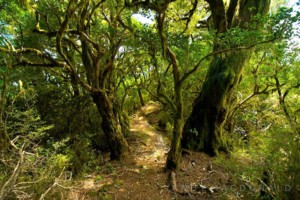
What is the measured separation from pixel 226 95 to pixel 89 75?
4274 mm

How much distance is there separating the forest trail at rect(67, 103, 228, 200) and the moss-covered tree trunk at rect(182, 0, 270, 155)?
0.57m

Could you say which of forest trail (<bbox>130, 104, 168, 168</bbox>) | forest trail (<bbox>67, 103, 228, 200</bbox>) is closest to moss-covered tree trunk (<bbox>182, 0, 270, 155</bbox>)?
forest trail (<bbox>67, 103, 228, 200</bbox>)

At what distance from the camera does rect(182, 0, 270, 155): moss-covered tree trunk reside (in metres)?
5.91

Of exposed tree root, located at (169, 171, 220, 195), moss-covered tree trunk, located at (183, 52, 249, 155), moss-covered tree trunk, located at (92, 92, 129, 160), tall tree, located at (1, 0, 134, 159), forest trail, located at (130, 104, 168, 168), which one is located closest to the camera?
exposed tree root, located at (169, 171, 220, 195)

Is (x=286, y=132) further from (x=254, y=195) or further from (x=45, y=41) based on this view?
(x=45, y=41)

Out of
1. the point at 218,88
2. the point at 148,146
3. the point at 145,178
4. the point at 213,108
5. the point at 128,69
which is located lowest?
the point at 145,178

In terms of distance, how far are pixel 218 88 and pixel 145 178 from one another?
3.42 meters

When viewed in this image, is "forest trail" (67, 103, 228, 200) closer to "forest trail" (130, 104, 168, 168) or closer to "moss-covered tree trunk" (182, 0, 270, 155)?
"forest trail" (130, 104, 168, 168)

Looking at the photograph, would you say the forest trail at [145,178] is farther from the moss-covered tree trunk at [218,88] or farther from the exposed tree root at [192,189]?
the moss-covered tree trunk at [218,88]

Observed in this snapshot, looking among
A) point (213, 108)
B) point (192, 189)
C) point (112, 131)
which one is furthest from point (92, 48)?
point (192, 189)

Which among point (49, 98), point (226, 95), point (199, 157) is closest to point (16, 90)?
point (49, 98)

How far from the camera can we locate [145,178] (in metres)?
5.63

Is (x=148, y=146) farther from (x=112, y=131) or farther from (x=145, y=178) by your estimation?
(x=145, y=178)

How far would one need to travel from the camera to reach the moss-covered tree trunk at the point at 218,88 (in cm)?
591
